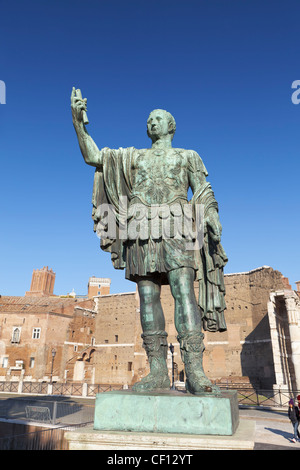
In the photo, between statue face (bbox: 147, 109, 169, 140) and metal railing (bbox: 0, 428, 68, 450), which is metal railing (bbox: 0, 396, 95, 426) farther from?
statue face (bbox: 147, 109, 169, 140)

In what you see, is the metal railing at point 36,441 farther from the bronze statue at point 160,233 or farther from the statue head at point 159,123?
the statue head at point 159,123

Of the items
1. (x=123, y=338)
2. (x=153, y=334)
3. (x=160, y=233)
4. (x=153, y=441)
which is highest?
(x=123, y=338)

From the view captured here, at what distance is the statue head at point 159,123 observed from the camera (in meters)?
3.43

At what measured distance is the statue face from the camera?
3424 millimetres

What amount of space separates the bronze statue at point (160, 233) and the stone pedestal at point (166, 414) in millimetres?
336

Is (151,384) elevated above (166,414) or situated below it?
above

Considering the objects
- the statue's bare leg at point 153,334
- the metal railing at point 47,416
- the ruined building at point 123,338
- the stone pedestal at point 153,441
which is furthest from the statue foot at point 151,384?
the ruined building at point 123,338

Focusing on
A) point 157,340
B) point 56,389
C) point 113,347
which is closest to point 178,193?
point 157,340

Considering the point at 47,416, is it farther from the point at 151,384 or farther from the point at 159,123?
the point at 159,123

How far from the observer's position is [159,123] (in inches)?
135

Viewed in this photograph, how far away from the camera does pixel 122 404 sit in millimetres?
2350

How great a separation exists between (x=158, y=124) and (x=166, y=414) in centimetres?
256

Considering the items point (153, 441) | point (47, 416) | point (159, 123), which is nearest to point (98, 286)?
point (47, 416)

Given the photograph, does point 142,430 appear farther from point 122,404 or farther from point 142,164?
point 142,164
